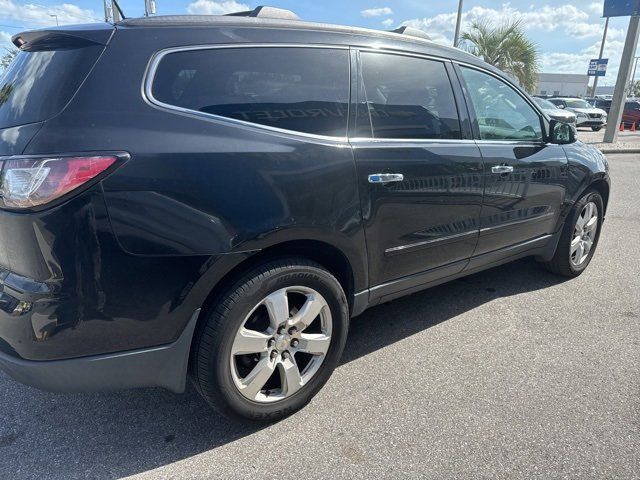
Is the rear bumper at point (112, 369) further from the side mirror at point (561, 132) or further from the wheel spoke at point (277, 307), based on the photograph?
the side mirror at point (561, 132)

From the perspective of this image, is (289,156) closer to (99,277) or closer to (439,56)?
(99,277)

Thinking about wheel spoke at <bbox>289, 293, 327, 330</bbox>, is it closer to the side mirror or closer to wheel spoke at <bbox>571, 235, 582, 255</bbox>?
the side mirror

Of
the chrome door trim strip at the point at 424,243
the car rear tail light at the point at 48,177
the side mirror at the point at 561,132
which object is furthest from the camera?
the side mirror at the point at 561,132

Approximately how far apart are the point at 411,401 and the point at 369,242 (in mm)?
862

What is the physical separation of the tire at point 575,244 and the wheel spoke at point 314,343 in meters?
2.59

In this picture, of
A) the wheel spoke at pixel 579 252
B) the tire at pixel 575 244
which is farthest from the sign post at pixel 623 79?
the wheel spoke at pixel 579 252

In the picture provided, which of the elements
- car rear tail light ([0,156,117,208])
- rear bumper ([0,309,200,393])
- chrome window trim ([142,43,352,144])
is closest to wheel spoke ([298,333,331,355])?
rear bumper ([0,309,200,393])

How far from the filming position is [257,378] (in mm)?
2199

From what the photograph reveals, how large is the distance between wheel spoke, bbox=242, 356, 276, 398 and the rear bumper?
0.29 metres

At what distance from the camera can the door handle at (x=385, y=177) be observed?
2.41 metres

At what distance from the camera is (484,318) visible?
3.43 meters

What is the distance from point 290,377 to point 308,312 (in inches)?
12.9

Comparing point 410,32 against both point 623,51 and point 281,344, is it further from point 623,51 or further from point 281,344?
point 623,51

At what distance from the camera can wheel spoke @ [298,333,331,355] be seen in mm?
2334
